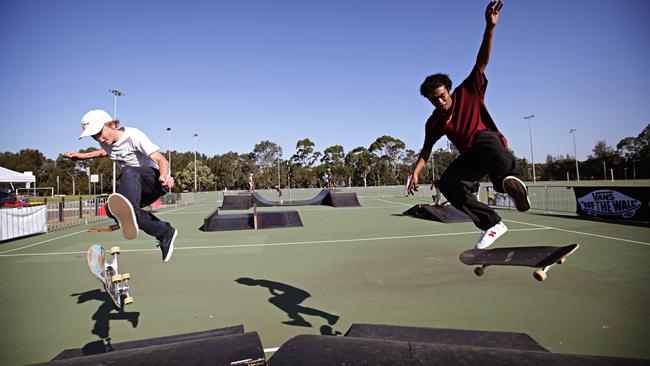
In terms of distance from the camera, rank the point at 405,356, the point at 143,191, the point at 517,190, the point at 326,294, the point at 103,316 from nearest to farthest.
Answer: the point at 405,356 → the point at 517,190 → the point at 143,191 → the point at 103,316 → the point at 326,294

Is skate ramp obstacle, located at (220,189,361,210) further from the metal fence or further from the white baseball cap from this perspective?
the white baseball cap

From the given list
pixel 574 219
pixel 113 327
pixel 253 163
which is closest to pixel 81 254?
pixel 113 327

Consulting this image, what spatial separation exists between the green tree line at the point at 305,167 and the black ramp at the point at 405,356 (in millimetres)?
61103

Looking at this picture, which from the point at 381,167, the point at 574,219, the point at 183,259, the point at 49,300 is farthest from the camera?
the point at 381,167

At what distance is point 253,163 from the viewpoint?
269 feet

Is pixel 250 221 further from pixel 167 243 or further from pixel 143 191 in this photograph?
pixel 143 191

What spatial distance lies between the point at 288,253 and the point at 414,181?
5.49 meters

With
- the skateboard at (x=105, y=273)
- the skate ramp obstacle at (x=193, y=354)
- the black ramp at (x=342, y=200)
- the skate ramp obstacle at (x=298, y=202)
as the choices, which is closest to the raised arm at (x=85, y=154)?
the skateboard at (x=105, y=273)

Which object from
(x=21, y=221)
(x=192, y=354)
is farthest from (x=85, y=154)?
(x=21, y=221)

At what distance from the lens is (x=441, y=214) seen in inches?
585

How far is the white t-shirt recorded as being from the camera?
3648mm

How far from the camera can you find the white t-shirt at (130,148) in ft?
12.0

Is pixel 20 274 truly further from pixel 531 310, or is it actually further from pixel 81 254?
pixel 531 310

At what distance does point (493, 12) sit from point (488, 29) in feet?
0.44
